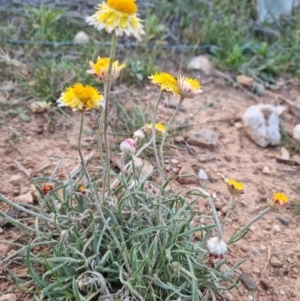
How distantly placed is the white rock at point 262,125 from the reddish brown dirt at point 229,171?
1.5 inches

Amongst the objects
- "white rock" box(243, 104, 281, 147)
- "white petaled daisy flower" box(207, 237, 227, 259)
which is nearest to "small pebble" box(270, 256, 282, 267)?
"white petaled daisy flower" box(207, 237, 227, 259)

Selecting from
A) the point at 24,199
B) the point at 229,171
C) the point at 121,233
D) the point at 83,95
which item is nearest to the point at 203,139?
the point at 229,171

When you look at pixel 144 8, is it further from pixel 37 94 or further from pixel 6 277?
pixel 6 277

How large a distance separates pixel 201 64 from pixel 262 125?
0.64 meters

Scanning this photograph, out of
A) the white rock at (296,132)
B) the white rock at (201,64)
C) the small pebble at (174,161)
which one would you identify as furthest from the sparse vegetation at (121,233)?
the white rock at (201,64)

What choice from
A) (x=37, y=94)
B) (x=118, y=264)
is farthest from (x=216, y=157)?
(x=118, y=264)

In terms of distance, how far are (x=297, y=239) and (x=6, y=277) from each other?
1.00m

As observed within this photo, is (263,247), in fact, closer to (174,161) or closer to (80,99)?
(174,161)

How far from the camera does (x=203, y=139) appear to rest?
2.24m

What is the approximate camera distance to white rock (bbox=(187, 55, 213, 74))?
2.84 metres

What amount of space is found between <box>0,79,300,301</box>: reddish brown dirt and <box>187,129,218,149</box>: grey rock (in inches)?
1.1

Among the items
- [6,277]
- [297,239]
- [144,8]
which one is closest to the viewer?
[6,277]

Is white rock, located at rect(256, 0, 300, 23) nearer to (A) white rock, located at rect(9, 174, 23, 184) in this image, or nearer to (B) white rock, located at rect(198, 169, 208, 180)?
(B) white rock, located at rect(198, 169, 208, 180)

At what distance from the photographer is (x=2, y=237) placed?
5.11 ft
